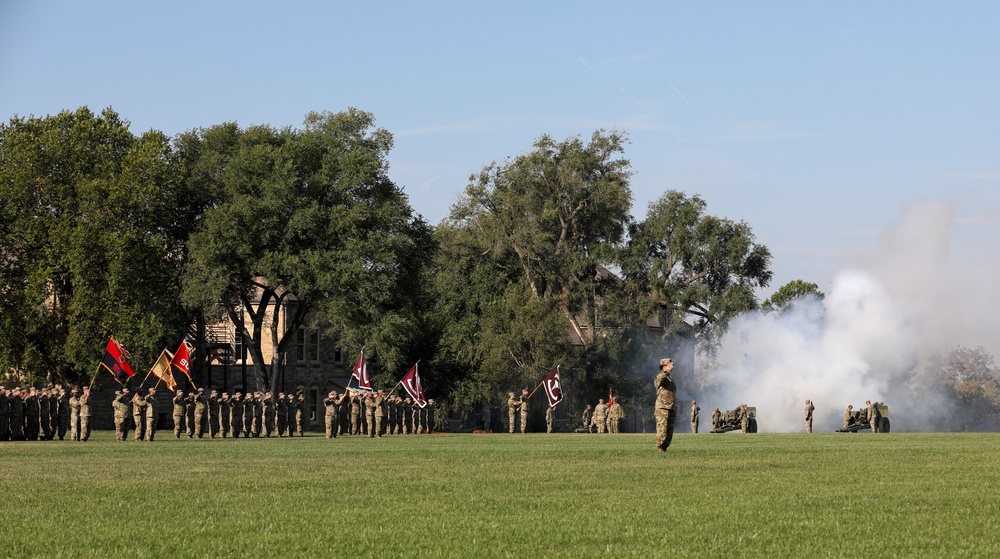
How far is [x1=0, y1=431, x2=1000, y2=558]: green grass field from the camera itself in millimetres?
11156

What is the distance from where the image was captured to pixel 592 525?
1259 cm

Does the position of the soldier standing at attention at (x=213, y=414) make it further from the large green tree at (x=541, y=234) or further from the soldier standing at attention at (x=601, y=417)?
the large green tree at (x=541, y=234)

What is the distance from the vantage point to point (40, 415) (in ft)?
146

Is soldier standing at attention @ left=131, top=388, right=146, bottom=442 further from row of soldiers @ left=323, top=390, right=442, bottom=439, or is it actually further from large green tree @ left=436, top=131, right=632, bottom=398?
large green tree @ left=436, top=131, right=632, bottom=398

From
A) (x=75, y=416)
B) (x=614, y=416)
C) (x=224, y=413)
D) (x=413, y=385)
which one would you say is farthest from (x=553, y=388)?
(x=75, y=416)

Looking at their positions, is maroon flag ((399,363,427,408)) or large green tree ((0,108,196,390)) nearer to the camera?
maroon flag ((399,363,427,408))

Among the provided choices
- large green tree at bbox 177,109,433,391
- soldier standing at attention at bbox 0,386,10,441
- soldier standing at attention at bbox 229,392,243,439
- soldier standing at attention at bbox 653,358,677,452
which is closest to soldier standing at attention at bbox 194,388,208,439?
soldier standing at attention at bbox 229,392,243,439

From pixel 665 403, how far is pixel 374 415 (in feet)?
72.0

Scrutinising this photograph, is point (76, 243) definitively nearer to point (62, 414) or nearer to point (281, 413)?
point (62, 414)

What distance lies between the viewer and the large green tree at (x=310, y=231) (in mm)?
61125

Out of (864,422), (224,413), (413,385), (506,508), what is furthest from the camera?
(864,422)

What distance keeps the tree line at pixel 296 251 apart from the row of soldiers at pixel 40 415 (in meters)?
10.9

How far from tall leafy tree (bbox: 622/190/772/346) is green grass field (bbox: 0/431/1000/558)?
206 ft

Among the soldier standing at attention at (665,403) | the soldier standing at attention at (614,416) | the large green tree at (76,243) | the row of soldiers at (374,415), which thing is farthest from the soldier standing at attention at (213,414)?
the soldier standing at attention at (665,403)
